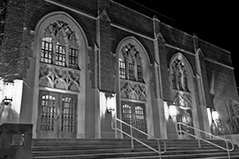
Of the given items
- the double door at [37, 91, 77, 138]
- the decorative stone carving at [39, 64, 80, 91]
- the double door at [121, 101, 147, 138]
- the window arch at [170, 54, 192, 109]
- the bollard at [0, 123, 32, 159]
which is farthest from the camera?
the window arch at [170, 54, 192, 109]

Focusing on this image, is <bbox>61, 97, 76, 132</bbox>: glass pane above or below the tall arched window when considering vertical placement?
below

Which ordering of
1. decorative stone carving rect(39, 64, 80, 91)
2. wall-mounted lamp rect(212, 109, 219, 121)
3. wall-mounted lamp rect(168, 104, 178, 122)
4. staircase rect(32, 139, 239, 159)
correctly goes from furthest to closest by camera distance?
wall-mounted lamp rect(212, 109, 219, 121) < wall-mounted lamp rect(168, 104, 178, 122) < decorative stone carving rect(39, 64, 80, 91) < staircase rect(32, 139, 239, 159)

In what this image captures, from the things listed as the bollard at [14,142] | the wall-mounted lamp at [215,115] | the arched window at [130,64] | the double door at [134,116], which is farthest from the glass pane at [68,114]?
the wall-mounted lamp at [215,115]

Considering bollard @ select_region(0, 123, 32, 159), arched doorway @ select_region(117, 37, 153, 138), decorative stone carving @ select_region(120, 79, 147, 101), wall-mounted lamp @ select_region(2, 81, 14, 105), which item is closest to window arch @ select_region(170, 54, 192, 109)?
arched doorway @ select_region(117, 37, 153, 138)

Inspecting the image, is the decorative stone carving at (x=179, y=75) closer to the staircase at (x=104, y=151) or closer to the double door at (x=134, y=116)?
the double door at (x=134, y=116)

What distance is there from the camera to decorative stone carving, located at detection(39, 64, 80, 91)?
10.6 metres

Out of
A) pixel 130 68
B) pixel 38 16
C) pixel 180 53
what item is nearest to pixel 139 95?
pixel 130 68

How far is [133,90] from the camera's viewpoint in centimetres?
1377

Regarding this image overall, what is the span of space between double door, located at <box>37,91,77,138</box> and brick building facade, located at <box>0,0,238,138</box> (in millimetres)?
45

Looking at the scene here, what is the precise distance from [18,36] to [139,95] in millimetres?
7695

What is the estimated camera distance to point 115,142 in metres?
8.55

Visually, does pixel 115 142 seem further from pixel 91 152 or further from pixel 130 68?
pixel 130 68

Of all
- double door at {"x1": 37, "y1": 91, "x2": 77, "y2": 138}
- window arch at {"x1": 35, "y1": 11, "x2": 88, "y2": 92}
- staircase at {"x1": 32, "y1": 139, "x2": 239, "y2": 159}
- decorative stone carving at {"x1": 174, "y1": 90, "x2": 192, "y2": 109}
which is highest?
window arch at {"x1": 35, "y1": 11, "x2": 88, "y2": 92}

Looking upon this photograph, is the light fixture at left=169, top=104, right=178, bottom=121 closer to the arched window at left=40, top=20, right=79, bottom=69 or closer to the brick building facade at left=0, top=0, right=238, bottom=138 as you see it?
the brick building facade at left=0, top=0, right=238, bottom=138
